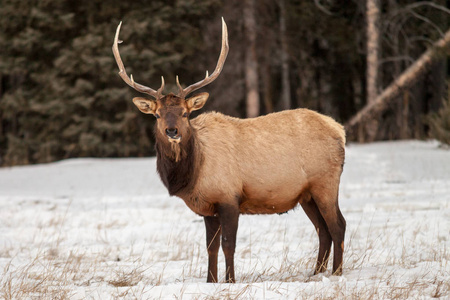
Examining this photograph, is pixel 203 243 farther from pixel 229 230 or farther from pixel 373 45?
pixel 373 45

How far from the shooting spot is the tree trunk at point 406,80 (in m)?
15.4

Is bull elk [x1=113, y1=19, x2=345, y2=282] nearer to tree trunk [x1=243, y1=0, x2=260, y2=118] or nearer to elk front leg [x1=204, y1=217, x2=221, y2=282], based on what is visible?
elk front leg [x1=204, y1=217, x2=221, y2=282]

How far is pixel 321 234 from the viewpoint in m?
5.86

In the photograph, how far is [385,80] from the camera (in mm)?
27328

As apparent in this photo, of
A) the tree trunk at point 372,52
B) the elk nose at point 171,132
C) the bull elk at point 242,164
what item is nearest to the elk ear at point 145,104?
the bull elk at point 242,164

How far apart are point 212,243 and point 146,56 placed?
14.9 metres

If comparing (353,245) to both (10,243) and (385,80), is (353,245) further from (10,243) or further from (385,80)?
(385,80)

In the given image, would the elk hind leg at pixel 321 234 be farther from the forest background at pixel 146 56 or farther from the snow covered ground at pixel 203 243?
the forest background at pixel 146 56

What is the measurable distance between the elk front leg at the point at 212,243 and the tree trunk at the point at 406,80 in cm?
1191

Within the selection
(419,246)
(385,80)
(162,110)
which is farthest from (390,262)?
(385,80)

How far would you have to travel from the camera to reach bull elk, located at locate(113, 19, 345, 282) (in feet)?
17.4

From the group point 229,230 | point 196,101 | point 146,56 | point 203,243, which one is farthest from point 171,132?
point 146,56

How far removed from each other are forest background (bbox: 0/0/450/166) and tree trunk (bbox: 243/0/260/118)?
0.04m

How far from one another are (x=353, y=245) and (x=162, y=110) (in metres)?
2.98
